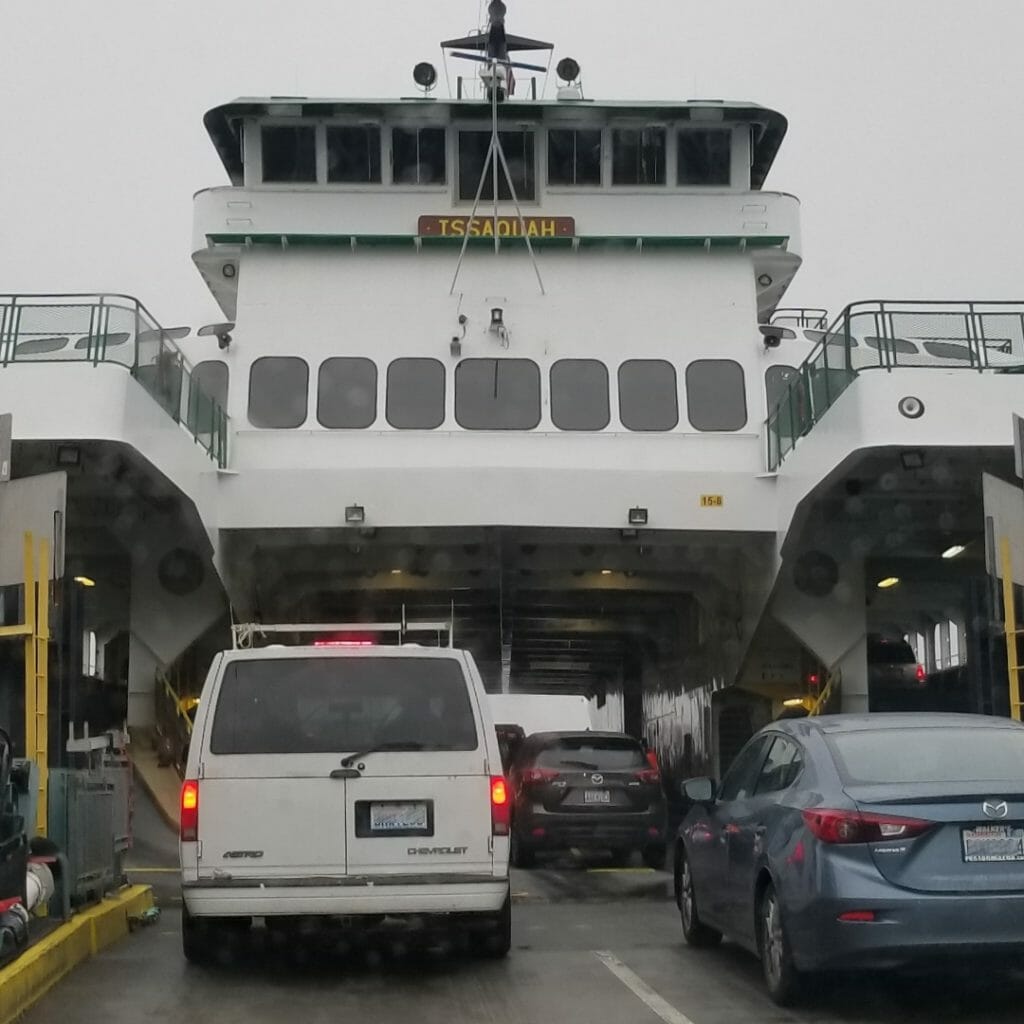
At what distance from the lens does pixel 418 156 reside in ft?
68.4

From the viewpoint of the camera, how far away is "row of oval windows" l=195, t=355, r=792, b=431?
18.6m

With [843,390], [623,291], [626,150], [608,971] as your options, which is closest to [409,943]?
[608,971]

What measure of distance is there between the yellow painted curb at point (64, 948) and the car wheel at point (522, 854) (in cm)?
624

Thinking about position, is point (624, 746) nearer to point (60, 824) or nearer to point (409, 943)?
point (409, 943)

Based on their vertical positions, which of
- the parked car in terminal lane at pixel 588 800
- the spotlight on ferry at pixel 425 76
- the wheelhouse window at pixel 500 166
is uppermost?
the spotlight on ferry at pixel 425 76

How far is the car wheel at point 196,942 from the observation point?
10.1 m

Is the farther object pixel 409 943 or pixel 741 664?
pixel 741 664

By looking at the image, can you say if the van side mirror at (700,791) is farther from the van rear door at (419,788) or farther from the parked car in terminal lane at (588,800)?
the parked car in terminal lane at (588,800)

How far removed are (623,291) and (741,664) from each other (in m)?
4.87

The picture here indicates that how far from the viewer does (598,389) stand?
18.8 m

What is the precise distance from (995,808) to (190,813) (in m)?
4.35

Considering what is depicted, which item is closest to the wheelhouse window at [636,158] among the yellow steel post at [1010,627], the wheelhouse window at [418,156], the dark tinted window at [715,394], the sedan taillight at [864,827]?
the wheelhouse window at [418,156]

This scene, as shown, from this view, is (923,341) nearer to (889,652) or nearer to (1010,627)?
(1010,627)

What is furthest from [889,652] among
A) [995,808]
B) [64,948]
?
[995,808]
